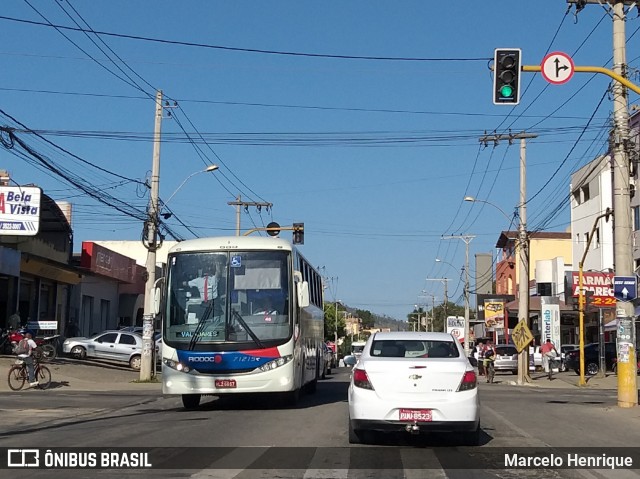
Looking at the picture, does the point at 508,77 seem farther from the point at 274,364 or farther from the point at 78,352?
the point at 78,352

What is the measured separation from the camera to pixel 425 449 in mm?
11812

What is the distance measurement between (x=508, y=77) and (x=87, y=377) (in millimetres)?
20624

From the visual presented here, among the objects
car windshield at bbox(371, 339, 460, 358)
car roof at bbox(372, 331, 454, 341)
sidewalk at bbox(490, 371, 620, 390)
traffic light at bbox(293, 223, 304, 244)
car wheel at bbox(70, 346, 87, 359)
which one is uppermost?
traffic light at bbox(293, 223, 304, 244)

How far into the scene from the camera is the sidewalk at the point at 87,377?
2691 cm

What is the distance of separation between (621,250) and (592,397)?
7.19 metres

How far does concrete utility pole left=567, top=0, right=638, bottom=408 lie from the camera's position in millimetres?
20031

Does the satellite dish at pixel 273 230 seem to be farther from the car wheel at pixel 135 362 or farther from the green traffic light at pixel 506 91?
the green traffic light at pixel 506 91

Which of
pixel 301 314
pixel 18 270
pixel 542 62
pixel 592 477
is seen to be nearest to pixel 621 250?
pixel 542 62

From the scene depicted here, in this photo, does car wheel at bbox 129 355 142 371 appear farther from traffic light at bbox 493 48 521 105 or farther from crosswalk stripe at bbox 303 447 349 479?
crosswalk stripe at bbox 303 447 349 479

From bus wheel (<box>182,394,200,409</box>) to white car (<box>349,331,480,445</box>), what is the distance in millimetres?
7902

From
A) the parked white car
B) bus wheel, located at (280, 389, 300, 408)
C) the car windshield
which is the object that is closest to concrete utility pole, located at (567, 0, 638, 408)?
bus wheel, located at (280, 389, 300, 408)

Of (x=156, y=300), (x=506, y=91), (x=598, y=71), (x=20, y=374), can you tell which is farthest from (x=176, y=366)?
(x=598, y=71)

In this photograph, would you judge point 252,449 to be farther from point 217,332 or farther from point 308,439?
point 217,332

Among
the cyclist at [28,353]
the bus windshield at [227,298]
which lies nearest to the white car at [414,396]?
the bus windshield at [227,298]
